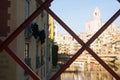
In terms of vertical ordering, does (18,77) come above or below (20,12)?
below

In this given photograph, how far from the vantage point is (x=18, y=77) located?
15.3 meters

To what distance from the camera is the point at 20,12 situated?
16297mm

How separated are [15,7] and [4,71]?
2.58 metres

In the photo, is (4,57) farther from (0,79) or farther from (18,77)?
(18,77)

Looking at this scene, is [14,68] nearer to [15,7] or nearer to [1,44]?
[15,7]

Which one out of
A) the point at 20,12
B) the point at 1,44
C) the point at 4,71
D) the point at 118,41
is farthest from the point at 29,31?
the point at 118,41

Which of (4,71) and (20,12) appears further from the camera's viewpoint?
(20,12)

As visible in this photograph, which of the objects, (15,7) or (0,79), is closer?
(0,79)

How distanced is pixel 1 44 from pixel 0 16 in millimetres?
1705

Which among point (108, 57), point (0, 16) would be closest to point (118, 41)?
point (108, 57)

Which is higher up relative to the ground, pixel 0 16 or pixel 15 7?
pixel 15 7

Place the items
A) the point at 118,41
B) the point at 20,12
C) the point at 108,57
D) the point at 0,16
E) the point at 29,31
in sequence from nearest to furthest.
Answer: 1. the point at 0,16
2. the point at 20,12
3. the point at 29,31
4. the point at 108,57
5. the point at 118,41

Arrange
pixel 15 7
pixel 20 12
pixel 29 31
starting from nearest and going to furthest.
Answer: pixel 15 7
pixel 20 12
pixel 29 31

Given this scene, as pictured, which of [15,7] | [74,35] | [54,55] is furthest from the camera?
[54,55]
